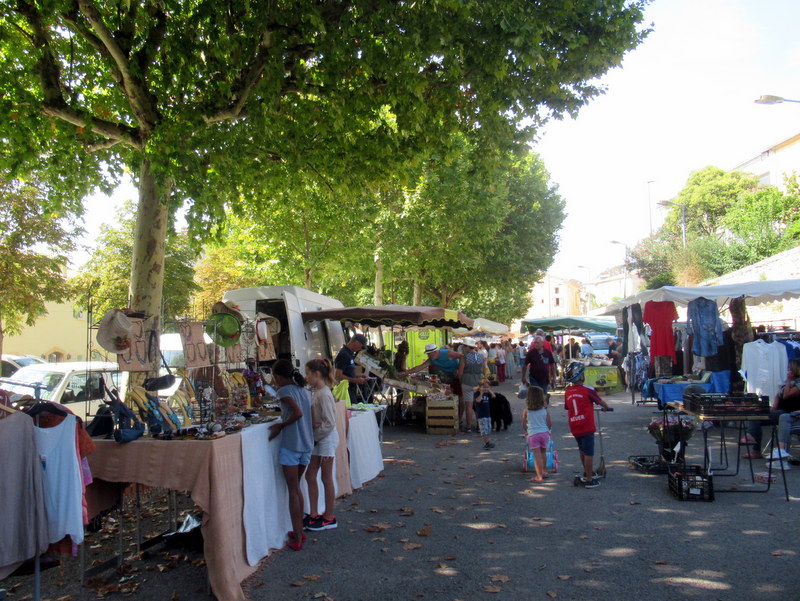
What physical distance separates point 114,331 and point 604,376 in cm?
1719

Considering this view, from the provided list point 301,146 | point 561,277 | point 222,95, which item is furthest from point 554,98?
point 561,277

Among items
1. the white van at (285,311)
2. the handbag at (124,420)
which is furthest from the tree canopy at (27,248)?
the handbag at (124,420)

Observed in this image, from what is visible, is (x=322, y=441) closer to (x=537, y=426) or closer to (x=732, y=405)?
(x=537, y=426)

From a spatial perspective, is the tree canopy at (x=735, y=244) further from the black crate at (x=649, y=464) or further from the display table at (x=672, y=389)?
the black crate at (x=649, y=464)

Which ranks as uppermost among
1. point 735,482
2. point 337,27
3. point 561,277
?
point 561,277

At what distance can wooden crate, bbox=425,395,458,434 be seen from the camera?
483 inches

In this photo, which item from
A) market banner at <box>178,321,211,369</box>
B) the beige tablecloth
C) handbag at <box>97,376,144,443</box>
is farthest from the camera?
market banner at <box>178,321,211,369</box>

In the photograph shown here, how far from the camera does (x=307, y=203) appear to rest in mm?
13359

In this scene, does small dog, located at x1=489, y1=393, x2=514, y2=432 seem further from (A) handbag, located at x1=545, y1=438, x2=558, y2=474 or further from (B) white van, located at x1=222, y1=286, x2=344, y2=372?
(B) white van, located at x1=222, y1=286, x2=344, y2=372

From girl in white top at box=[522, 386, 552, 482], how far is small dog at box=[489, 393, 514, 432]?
4.43m

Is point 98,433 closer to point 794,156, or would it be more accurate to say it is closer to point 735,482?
point 735,482

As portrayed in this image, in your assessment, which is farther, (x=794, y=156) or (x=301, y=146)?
(x=794, y=156)

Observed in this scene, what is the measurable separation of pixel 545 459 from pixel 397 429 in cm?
489

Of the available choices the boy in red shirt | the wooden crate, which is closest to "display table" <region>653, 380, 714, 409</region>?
the wooden crate
